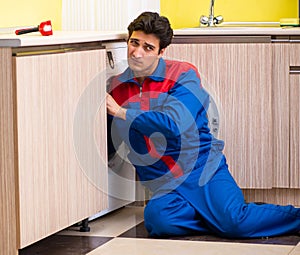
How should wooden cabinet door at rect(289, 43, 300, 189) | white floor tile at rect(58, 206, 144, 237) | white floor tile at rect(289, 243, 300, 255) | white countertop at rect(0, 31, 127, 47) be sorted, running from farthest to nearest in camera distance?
wooden cabinet door at rect(289, 43, 300, 189), white floor tile at rect(58, 206, 144, 237), white floor tile at rect(289, 243, 300, 255), white countertop at rect(0, 31, 127, 47)

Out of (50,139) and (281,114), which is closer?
(50,139)

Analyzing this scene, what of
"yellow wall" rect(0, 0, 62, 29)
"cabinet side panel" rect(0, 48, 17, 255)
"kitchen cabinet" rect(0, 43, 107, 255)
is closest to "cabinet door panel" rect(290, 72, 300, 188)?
"kitchen cabinet" rect(0, 43, 107, 255)

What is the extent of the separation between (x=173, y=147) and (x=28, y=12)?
0.99 m

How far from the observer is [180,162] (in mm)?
3615

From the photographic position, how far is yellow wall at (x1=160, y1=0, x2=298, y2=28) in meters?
4.66

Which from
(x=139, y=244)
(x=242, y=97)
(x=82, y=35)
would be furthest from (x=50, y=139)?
(x=242, y=97)

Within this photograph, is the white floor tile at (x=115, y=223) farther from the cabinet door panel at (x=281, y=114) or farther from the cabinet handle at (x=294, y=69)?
the cabinet handle at (x=294, y=69)

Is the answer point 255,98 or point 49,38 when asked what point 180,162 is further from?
point 49,38

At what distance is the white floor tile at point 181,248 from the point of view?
3.25m

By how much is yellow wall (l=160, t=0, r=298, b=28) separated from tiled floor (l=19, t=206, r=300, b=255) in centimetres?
156

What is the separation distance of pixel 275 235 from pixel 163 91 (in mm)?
752

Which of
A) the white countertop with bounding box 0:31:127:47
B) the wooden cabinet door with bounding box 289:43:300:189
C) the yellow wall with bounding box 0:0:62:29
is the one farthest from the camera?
the wooden cabinet door with bounding box 289:43:300:189

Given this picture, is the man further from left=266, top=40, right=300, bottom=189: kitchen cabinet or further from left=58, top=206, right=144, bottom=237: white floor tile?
left=266, top=40, right=300, bottom=189: kitchen cabinet

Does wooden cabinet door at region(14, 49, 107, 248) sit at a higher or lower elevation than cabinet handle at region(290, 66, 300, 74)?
lower
